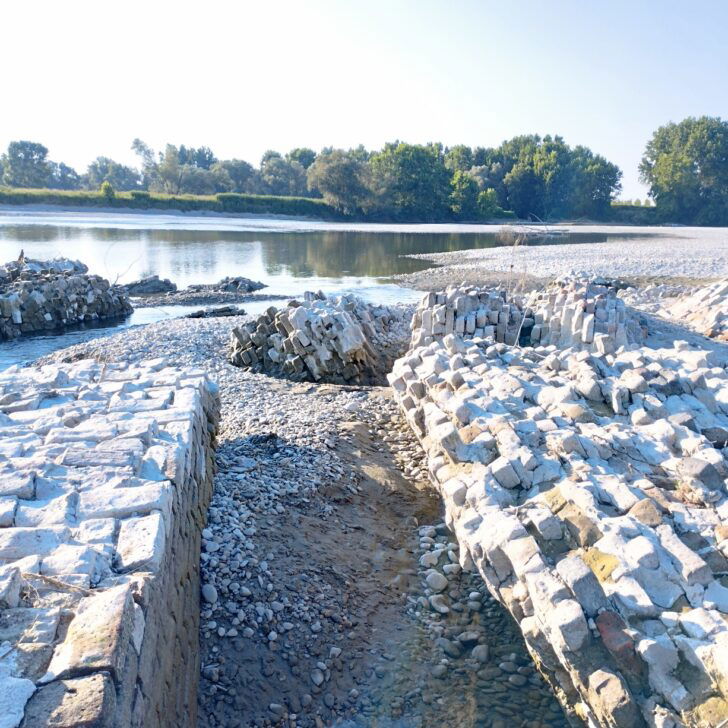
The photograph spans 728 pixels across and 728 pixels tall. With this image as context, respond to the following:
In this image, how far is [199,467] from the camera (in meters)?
5.14

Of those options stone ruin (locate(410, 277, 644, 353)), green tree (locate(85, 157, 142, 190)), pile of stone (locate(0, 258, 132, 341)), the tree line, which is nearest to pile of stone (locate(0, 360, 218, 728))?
stone ruin (locate(410, 277, 644, 353))

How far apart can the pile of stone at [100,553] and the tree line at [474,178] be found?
6031 centimetres

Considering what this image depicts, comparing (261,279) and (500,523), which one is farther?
(261,279)

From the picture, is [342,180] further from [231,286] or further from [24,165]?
[231,286]

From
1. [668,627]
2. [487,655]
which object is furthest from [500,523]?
[668,627]

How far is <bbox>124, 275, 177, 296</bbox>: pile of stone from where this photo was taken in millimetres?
22766

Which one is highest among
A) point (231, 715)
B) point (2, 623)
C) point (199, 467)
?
point (2, 623)

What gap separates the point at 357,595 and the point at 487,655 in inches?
41.6

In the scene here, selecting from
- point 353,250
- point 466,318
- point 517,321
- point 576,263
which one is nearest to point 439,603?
point 466,318

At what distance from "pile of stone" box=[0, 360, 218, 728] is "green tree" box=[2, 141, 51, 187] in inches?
3297

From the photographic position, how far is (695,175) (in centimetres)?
6969

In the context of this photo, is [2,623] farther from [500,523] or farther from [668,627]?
[668,627]

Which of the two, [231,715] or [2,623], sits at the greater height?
[2,623]

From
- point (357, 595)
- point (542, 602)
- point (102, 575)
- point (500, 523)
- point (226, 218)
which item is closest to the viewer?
point (102, 575)
